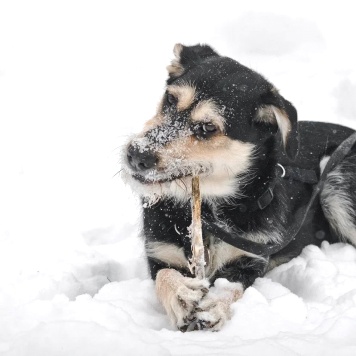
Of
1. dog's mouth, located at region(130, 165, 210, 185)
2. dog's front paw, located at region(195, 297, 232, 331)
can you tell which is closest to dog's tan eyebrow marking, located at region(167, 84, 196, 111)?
dog's mouth, located at region(130, 165, 210, 185)

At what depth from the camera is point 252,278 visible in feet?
12.4

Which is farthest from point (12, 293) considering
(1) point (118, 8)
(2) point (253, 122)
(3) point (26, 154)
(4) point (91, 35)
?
(1) point (118, 8)

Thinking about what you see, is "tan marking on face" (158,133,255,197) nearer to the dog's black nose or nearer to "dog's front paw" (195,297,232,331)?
the dog's black nose

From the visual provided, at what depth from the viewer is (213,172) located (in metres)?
3.54

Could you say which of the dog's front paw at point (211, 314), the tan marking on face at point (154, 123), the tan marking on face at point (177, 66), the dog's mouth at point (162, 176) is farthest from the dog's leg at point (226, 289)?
the tan marking on face at point (177, 66)

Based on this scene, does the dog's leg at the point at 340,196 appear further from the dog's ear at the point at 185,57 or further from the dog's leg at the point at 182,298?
the dog's leg at the point at 182,298

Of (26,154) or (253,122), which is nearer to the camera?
(253,122)

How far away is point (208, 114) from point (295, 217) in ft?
3.62

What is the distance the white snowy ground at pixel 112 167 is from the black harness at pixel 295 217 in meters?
0.24

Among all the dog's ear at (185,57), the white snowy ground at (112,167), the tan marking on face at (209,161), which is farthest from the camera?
the dog's ear at (185,57)

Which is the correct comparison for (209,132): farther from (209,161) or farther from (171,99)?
(171,99)

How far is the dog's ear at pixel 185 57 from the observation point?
3.94m

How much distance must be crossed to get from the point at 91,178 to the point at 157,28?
10.8 ft

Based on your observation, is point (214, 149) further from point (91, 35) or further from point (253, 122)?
point (91, 35)
